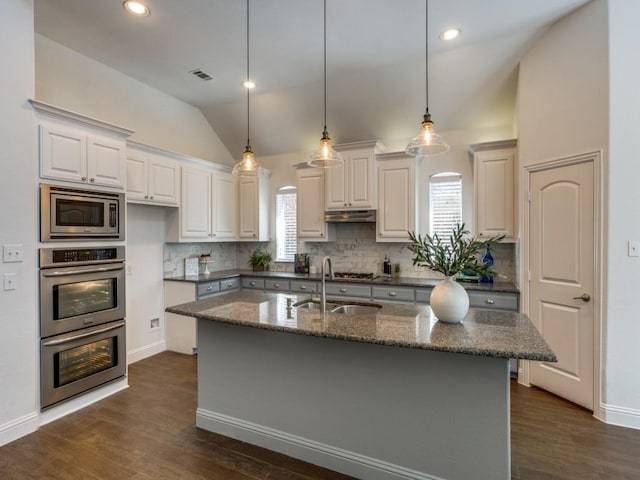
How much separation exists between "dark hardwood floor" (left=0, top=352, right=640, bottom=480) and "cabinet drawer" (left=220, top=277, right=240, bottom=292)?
1.74 meters

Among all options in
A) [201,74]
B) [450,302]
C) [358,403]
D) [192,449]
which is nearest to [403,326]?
[450,302]

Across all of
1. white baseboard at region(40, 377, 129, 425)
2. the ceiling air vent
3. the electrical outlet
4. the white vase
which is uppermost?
the ceiling air vent

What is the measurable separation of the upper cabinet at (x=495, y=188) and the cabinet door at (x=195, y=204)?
11.5 feet

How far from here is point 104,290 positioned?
10.4 ft

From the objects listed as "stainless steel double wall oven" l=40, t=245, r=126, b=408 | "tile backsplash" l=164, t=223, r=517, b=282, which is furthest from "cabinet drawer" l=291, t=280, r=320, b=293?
"stainless steel double wall oven" l=40, t=245, r=126, b=408

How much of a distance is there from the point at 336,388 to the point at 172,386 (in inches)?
81.9

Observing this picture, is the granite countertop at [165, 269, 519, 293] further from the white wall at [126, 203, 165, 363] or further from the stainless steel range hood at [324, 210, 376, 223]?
the stainless steel range hood at [324, 210, 376, 223]

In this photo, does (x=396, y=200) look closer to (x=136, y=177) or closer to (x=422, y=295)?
(x=422, y=295)

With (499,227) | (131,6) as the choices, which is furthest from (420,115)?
(131,6)

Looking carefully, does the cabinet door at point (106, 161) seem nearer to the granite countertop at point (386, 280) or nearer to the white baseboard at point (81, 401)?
the granite countertop at point (386, 280)

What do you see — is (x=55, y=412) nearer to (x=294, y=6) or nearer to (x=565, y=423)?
(x=294, y=6)

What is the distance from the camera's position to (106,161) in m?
3.11

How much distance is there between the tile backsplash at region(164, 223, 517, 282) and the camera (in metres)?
4.05

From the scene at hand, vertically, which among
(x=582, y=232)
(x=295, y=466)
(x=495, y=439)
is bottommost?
(x=295, y=466)
